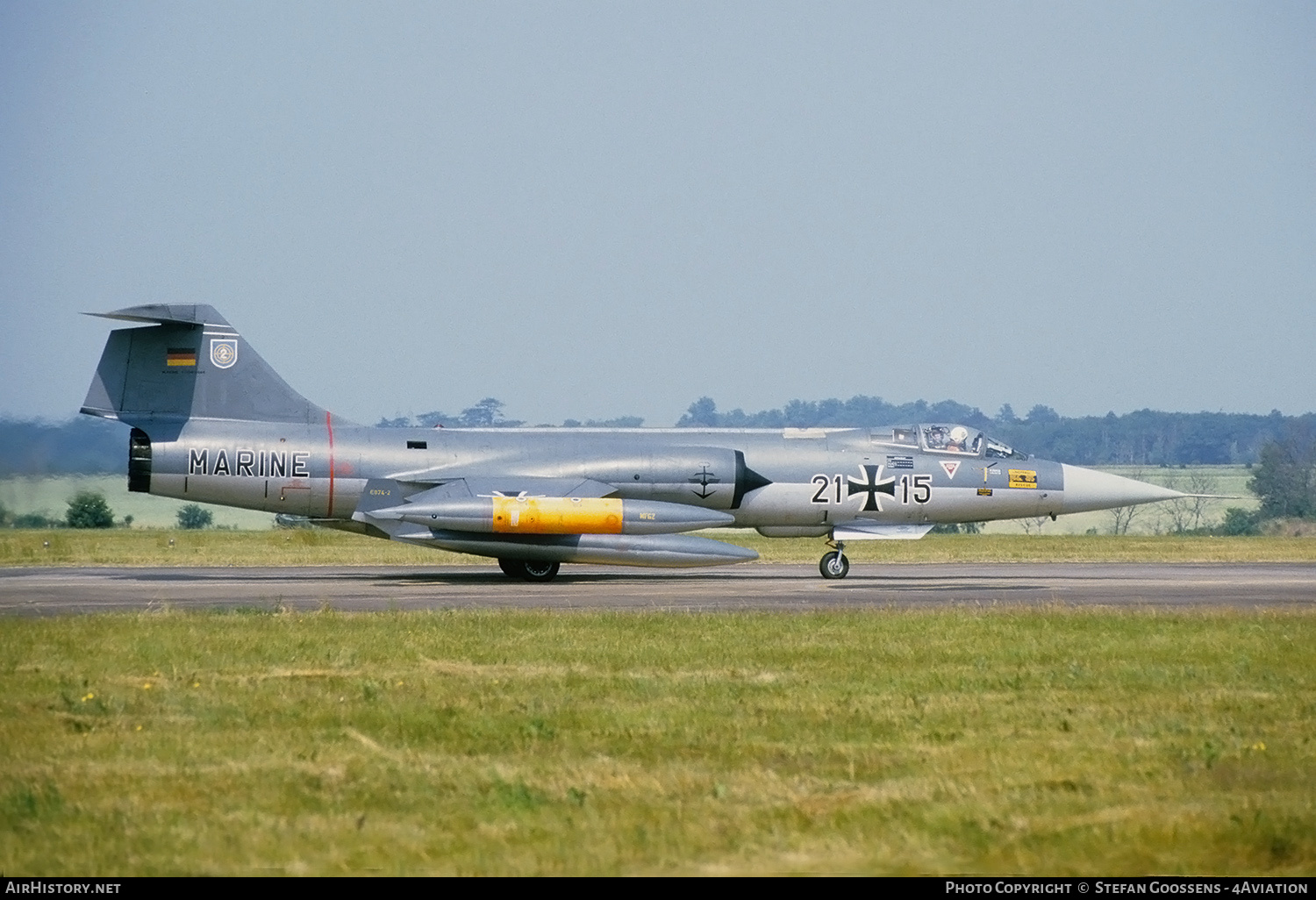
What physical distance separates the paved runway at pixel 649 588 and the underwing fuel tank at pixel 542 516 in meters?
1.05

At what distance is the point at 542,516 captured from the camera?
25422 mm

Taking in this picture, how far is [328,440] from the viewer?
26.2 meters

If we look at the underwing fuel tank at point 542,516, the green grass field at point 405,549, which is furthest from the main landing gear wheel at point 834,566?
the green grass field at point 405,549

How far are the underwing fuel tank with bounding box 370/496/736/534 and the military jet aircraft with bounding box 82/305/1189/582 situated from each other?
31 millimetres

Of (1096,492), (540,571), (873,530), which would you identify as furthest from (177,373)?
(1096,492)

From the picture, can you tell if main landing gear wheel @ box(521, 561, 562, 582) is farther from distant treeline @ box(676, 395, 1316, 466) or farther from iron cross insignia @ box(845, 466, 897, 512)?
distant treeline @ box(676, 395, 1316, 466)

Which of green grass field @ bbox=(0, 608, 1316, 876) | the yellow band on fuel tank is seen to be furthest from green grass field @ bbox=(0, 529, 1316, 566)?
green grass field @ bbox=(0, 608, 1316, 876)

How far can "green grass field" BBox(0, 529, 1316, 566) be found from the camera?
35.1 metres

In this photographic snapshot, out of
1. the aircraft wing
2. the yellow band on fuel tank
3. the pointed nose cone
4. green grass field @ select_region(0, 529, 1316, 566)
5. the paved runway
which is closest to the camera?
the paved runway

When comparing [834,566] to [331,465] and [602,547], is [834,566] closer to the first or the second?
[602,547]

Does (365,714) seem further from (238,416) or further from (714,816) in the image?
(238,416)

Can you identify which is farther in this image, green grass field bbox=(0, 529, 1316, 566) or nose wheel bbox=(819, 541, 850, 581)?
green grass field bbox=(0, 529, 1316, 566)

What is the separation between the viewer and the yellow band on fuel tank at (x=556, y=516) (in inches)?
997

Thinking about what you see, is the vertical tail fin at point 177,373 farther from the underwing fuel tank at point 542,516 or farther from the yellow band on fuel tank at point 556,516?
the yellow band on fuel tank at point 556,516
